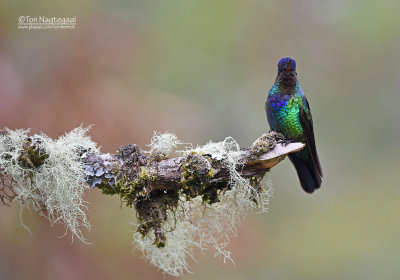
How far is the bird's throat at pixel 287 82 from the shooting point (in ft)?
12.6

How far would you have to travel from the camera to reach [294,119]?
3758 millimetres

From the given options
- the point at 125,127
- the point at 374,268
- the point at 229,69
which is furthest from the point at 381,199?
the point at 125,127

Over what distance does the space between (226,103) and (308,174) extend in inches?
99.5

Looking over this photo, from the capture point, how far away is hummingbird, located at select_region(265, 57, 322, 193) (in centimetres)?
376

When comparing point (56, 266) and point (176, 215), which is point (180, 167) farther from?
point (56, 266)

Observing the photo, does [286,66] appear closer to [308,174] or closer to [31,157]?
[308,174]

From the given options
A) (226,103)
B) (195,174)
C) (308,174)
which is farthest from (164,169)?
(226,103)

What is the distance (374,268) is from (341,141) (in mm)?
2018

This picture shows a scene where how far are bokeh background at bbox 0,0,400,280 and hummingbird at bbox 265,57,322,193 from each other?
1084 mm

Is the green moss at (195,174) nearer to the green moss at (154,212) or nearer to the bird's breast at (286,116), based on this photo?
the green moss at (154,212)

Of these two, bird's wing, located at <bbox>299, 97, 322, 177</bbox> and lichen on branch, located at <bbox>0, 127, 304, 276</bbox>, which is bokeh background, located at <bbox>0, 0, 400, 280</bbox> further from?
bird's wing, located at <bbox>299, 97, 322, 177</bbox>

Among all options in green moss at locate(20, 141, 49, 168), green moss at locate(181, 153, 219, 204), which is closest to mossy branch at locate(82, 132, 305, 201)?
green moss at locate(181, 153, 219, 204)

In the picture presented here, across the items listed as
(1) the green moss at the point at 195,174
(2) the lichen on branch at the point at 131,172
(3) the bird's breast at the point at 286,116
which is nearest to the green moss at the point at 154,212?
(2) the lichen on branch at the point at 131,172

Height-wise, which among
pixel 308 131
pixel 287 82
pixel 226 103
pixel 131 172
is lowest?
pixel 131 172
